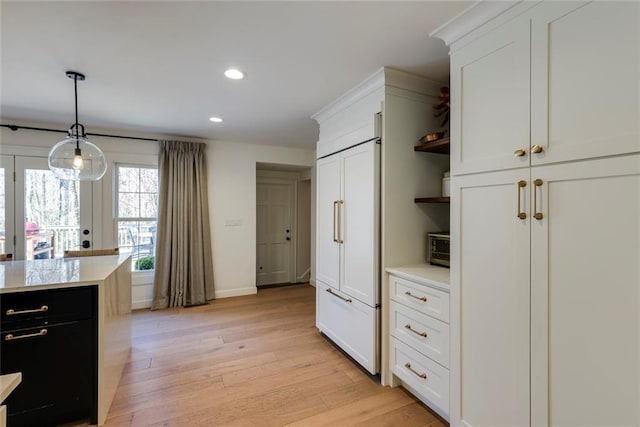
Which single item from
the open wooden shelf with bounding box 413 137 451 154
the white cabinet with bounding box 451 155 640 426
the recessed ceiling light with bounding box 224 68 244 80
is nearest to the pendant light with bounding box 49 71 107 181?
the recessed ceiling light with bounding box 224 68 244 80

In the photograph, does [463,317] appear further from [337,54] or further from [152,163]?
[152,163]

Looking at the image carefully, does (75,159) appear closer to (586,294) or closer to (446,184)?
(446,184)

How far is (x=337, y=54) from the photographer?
2.00 metres

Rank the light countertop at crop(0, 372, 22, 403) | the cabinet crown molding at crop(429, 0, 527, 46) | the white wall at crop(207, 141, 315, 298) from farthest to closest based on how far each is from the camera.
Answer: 1. the white wall at crop(207, 141, 315, 298)
2. the cabinet crown molding at crop(429, 0, 527, 46)
3. the light countertop at crop(0, 372, 22, 403)

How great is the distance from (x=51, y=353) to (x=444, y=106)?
3.07 meters

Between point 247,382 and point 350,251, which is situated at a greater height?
point 350,251

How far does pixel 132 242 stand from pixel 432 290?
13.2 ft

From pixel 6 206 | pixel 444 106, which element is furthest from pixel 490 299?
pixel 6 206

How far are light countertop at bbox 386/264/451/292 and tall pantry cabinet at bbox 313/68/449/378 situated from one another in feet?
0.32

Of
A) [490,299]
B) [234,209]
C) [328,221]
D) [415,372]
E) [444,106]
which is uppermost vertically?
[444,106]

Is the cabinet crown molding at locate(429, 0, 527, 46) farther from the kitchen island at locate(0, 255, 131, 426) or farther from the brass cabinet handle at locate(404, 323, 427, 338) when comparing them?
the kitchen island at locate(0, 255, 131, 426)

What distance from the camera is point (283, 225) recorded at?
5.70m

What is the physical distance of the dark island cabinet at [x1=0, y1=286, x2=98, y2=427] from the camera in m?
1.63

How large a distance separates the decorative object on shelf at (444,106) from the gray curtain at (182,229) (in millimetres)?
3275
